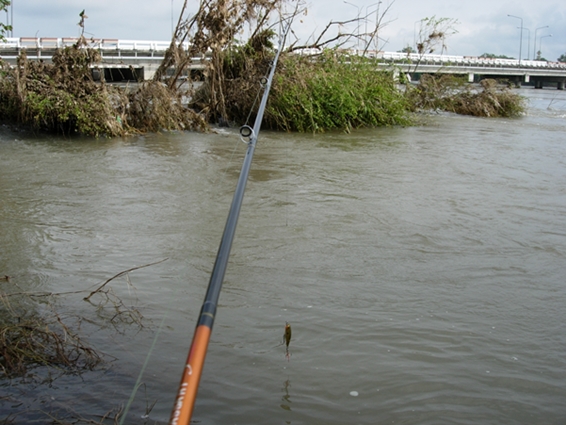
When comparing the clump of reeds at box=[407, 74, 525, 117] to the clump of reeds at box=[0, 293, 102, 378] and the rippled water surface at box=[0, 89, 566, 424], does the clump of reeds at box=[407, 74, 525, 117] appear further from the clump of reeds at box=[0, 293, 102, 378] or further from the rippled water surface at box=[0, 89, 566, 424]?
the clump of reeds at box=[0, 293, 102, 378]

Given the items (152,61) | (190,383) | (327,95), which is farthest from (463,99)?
(190,383)

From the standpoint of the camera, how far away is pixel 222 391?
3162mm

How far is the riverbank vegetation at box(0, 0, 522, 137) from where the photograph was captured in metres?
13.0

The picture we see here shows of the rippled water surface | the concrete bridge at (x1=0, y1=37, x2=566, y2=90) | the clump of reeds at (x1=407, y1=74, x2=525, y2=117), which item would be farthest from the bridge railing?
the rippled water surface

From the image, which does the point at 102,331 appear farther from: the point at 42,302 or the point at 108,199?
the point at 108,199

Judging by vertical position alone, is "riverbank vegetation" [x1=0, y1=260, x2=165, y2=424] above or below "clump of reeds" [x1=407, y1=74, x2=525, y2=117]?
below

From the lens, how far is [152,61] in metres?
30.6

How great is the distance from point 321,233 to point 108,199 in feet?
9.36

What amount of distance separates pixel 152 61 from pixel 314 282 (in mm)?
27696

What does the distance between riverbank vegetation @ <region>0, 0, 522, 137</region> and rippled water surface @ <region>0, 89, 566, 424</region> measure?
2801 millimetres

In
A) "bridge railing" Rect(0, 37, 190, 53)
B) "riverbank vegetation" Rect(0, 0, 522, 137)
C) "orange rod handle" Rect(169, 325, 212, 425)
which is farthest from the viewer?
"bridge railing" Rect(0, 37, 190, 53)

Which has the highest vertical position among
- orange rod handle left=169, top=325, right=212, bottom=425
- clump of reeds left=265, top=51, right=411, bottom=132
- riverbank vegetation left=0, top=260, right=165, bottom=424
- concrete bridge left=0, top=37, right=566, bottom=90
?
concrete bridge left=0, top=37, right=566, bottom=90

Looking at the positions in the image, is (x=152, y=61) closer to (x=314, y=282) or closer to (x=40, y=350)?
(x=314, y=282)

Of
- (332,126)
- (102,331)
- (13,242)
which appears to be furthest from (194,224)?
(332,126)
